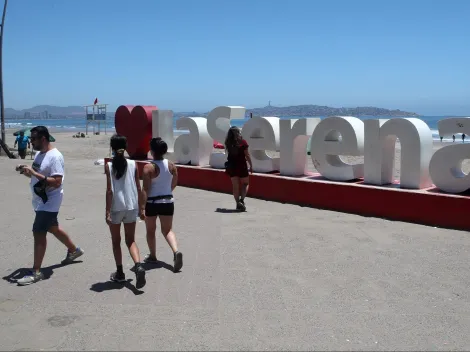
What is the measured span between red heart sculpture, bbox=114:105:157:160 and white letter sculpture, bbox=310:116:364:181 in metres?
5.80

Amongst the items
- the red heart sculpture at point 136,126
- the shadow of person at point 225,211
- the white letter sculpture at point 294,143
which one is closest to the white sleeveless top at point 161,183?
the shadow of person at point 225,211

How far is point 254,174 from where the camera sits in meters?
11.8

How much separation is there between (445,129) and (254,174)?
419 centimetres

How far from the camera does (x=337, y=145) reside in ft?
34.0

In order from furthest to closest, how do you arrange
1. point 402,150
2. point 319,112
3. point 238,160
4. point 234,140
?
point 319,112 → point 238,160 → point 234,140 → point 402,150

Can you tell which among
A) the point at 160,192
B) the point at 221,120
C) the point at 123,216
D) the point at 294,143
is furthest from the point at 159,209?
the point at 221,120

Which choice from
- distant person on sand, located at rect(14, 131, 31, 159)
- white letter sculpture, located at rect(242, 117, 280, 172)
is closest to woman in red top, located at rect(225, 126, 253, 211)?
white letter sculpture, located at rect(242, 117, 280, 172)

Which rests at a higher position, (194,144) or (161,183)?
(194,144)

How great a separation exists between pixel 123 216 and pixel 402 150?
5.56 metres

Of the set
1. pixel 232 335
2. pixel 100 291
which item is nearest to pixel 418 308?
pixel 232 335

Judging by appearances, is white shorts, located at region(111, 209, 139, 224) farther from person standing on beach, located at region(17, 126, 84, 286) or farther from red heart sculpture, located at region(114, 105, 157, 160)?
red heart sculpture, located at region(114, 105, 157, 160)

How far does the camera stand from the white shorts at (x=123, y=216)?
5.65m

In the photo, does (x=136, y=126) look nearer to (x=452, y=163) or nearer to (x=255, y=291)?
(x=452, y=163)

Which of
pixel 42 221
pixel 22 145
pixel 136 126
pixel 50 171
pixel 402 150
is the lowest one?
pixel 42 221
